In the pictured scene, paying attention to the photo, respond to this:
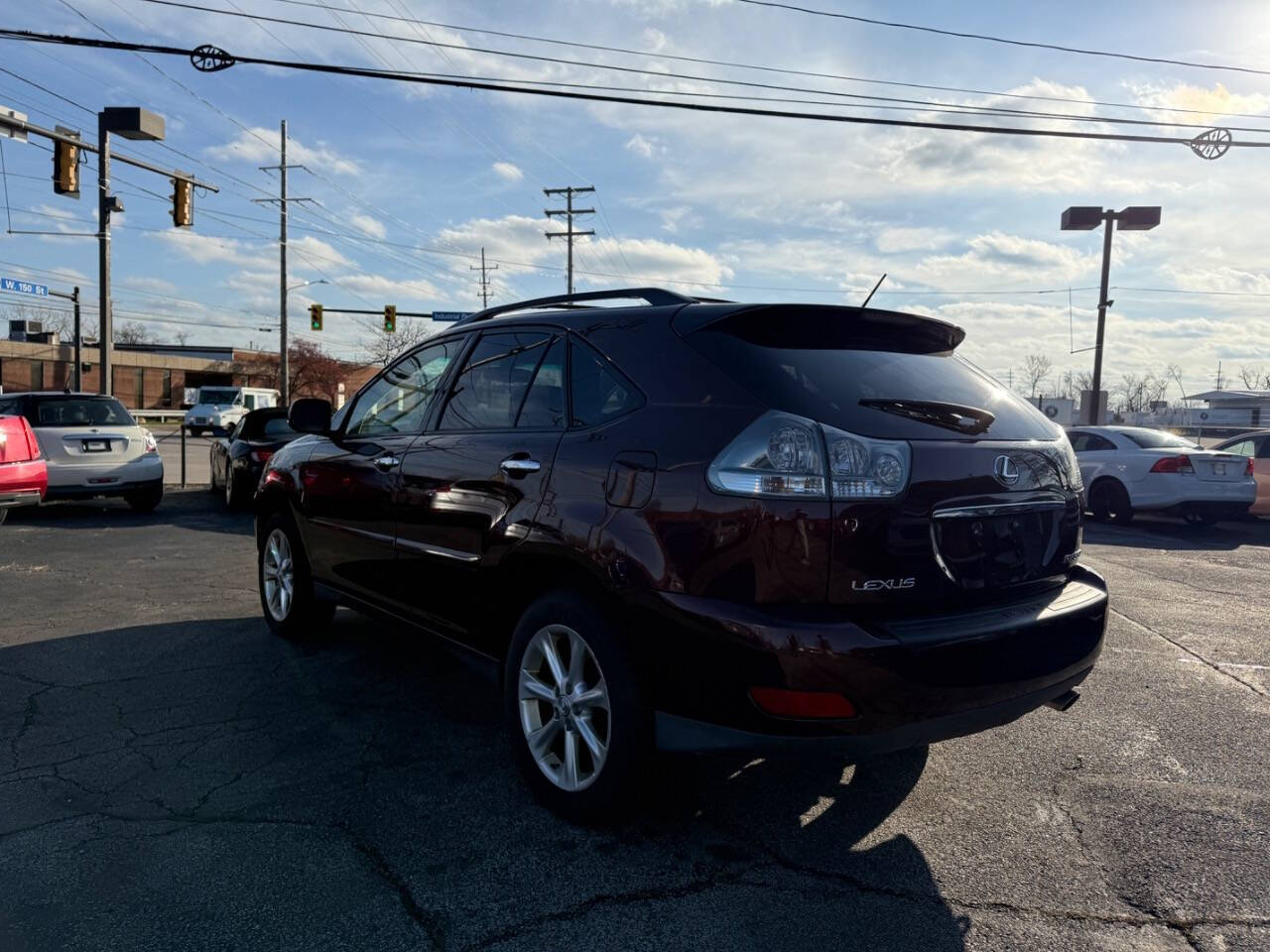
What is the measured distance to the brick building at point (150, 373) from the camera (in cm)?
6078

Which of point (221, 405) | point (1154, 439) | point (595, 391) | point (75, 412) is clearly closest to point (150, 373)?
point (221, 405)

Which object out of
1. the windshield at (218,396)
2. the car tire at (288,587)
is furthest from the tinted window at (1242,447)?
the windshield at (218,396)

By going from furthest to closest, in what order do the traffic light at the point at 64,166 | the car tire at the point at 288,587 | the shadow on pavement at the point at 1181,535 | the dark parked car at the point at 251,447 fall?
the traffic light at the point at 64,166 → the dark parked car at the point at 251,447 → the shadow on pavement at the point at 1181,535 → the car tire at the point at 288,587

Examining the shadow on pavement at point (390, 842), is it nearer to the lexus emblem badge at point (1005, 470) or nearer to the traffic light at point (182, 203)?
the lexus emblem badge at point (1005, 470)

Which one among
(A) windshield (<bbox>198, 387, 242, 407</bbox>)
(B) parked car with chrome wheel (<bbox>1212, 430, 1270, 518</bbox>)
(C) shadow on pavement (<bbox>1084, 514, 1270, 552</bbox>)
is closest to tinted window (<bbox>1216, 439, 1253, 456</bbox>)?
(B) parked car with chrome wheel (<bbox>1212, 430, 1270, 518</bbox>)

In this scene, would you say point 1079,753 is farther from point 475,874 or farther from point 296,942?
point 296,942

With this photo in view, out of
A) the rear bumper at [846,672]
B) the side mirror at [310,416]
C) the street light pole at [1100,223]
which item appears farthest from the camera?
the street light pole at [1100,223]

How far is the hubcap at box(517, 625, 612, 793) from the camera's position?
3.01 metres

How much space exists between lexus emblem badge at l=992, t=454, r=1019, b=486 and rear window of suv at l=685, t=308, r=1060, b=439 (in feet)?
0.32

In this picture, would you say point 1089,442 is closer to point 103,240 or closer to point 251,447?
point 251,447

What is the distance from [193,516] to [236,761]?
9152 mm

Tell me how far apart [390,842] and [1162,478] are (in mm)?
12338

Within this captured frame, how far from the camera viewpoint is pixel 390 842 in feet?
9.73

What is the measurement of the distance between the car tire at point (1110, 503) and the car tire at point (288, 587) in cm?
1145
